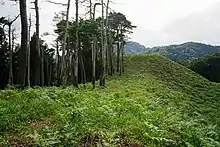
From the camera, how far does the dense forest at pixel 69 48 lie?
945 inches

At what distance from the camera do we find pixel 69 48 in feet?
133

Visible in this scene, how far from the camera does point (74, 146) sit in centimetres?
663

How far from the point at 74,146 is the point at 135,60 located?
214ft

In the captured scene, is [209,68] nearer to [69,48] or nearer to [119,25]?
[119,25]

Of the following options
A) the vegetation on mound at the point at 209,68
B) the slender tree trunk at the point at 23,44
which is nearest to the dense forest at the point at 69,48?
the slender tree trunk at the point at 23,44

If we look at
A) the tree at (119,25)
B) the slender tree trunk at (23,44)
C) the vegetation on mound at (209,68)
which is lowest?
the vegetation on mound at (209,68)

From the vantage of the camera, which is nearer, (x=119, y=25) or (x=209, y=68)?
(x=119, y=25)

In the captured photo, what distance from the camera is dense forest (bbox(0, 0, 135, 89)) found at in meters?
24.0

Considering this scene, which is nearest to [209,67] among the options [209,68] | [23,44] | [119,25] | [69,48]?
[209,68]

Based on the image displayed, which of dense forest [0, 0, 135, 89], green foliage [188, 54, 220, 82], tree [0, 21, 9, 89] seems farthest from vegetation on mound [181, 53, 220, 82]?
tree [0, 21, 9, 89]

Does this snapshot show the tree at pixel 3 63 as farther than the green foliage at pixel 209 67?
No

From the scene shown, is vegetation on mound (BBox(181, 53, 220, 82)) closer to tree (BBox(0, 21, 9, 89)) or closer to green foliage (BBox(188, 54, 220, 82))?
green foliage (BBox(188, 54, 220, 82))

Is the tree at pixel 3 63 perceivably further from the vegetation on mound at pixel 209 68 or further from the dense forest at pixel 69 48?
the vegetation on mound at pixel 209 68

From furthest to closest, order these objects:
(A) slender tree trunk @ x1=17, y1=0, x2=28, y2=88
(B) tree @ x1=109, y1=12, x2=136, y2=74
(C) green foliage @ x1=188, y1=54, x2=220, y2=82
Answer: (C) green foliage @ x1=188, y1=54, x2=220, y2=82
(B) tree @ x1=109, y1=12, x2=136, y2=74
(A) slender tree trunk @ x1=17, y1=0, x2=28, y2=88
